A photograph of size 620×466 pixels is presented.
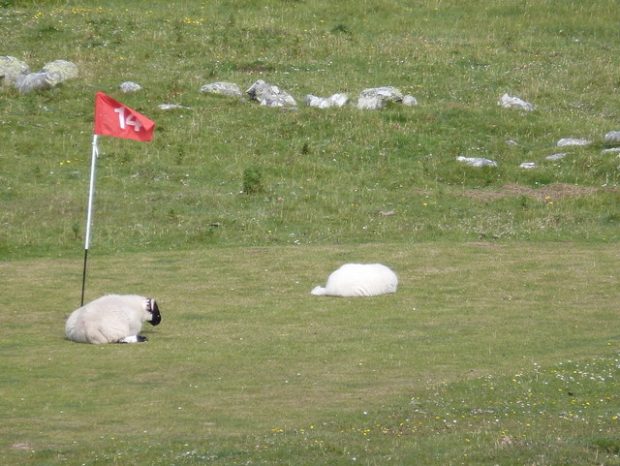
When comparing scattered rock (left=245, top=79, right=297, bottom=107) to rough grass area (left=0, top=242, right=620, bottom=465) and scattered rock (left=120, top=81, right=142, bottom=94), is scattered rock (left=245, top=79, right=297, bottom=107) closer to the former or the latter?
scattered rock (left=120, top=81, right=142, bottom=94)

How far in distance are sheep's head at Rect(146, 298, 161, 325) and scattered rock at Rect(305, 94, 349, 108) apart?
1784cm

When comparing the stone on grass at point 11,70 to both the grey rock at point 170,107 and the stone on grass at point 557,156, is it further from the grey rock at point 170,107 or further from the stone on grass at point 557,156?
the stone on grass at point 557,156

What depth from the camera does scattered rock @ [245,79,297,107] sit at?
111ft

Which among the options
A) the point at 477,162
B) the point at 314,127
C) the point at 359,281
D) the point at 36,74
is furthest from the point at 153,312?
the point at 36,74

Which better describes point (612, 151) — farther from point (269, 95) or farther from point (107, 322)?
point (107, 322)

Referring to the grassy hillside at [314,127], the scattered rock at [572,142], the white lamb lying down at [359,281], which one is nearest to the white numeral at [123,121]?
the white lamb lying down at [359,281]

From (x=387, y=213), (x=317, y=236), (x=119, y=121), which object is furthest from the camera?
(x=387, y=213)

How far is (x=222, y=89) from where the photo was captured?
1364 inches

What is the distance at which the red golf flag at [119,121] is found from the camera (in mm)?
18484

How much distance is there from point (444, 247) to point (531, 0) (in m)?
24.2

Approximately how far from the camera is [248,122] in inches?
1280

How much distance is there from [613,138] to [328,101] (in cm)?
795

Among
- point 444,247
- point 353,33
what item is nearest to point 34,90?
point 353,33

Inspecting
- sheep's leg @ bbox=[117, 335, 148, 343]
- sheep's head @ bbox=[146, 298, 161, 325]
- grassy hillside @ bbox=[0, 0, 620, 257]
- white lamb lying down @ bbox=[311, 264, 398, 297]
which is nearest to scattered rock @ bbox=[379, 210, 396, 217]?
grassy hillside @ bbox=[0, 0, 620, 257]
